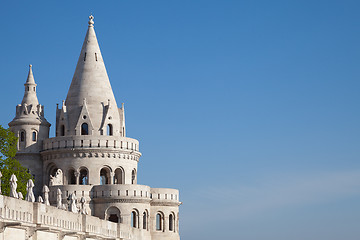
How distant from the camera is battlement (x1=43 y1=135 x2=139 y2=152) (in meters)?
71.3

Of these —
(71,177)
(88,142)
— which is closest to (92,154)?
(88,142)

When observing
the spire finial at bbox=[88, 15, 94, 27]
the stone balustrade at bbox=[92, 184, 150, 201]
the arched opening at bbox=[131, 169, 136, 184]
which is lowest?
the stone balustrade at bbox=[92, 184, 150, 201]

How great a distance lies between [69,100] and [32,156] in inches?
271

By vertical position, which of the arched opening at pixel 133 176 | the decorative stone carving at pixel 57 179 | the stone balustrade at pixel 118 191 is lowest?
the stone balustrade at pixel 118 191

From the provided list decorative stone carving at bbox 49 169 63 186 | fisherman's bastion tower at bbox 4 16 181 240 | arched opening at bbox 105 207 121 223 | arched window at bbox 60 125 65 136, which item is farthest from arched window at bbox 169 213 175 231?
arched window at bbox 60 125 65 136

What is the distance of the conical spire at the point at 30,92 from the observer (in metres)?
75.1

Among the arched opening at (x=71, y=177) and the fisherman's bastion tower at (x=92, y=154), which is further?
the arched opening at (x=71, y=177)

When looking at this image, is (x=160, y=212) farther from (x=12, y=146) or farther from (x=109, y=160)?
(x=12, y=146)

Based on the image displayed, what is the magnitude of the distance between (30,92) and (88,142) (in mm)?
9327

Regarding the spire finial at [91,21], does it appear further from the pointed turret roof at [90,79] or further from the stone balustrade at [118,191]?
the stone balustrade at [118,191]

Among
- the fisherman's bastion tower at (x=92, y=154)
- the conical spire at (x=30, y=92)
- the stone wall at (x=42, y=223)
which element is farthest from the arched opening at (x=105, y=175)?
the stone wall at (x=42, y=223)

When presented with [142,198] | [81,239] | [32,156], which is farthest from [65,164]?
[81,239]

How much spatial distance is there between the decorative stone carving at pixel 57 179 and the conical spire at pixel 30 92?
8401 millimetres

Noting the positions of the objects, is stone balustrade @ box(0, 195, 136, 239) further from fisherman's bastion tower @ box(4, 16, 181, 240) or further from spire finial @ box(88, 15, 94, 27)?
spire finial @ box(88, 15, 94, 27)
